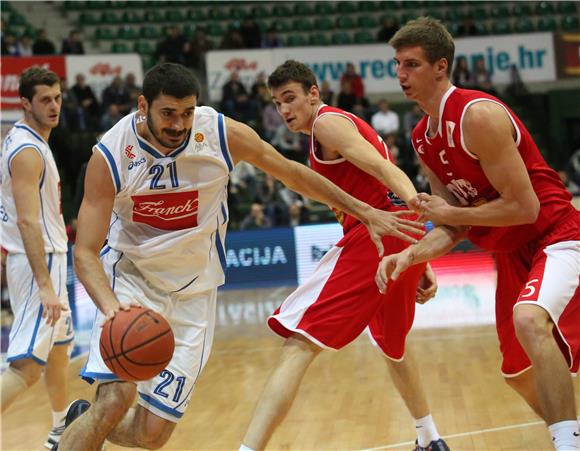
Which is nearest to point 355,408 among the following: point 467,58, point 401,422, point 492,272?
point 401,422

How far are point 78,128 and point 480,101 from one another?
567 inches

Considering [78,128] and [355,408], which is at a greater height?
[78,128]

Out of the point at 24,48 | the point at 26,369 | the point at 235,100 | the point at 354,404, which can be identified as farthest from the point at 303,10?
the point at 26,369

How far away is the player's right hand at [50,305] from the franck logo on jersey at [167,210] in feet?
3.75

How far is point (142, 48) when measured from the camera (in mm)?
20094

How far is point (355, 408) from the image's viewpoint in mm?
6027

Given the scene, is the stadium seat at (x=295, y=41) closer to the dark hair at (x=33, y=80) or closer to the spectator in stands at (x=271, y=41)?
the spectator in stands at (x=271, y=41)

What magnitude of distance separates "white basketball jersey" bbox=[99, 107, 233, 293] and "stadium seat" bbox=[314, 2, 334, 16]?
58.6ft

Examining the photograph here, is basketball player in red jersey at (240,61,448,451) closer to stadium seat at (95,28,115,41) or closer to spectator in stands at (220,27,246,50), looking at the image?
spectator in stands at (220,27,246,50)

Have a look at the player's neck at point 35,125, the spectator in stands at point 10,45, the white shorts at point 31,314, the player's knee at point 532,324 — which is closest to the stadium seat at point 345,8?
the spectator in stands at point 10,45

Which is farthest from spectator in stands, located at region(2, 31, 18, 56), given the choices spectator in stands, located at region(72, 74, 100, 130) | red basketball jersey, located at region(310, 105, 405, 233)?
red basketball jersey, located at region(310, 105, 405, 233)

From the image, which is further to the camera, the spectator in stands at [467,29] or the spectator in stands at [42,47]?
the spectator in stands at [467,29]

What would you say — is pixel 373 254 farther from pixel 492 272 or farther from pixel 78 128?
pixel 78 128

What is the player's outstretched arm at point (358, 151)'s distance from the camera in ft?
13.4
